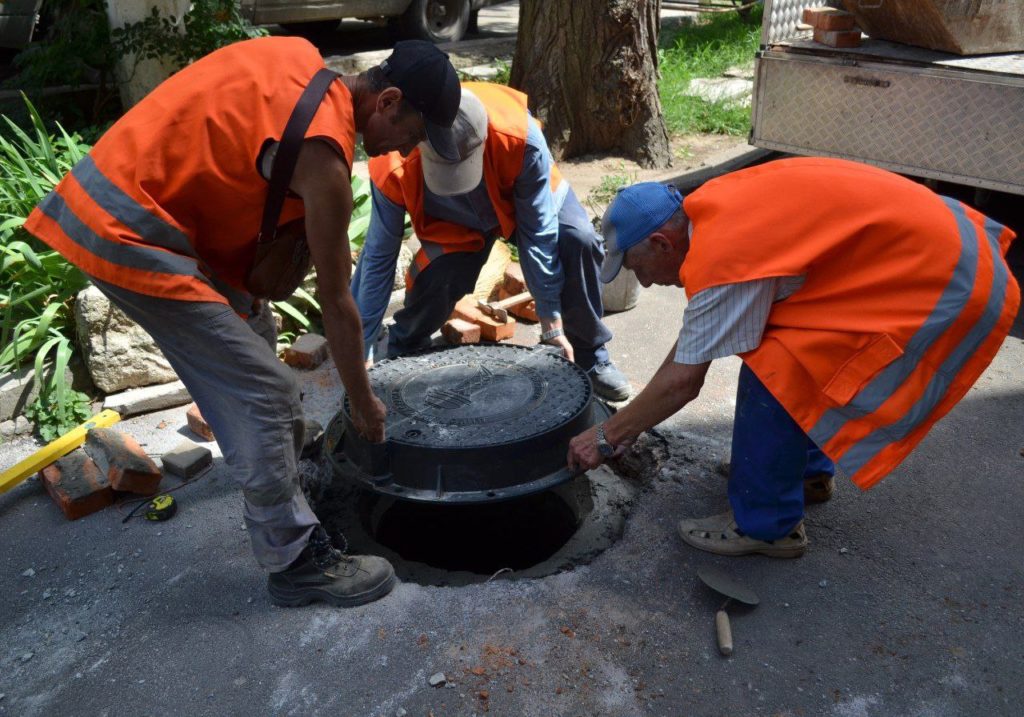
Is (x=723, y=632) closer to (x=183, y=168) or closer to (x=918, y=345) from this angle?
(x=918, y=345)

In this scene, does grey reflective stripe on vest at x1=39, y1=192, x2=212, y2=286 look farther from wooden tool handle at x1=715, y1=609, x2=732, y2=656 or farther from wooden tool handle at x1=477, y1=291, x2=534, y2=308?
wooden tool handle at x1=477, y1=291, x2=534, y2=308

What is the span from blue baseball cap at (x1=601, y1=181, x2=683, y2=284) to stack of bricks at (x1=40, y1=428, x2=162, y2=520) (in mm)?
1885

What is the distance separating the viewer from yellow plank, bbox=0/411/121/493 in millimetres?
3252

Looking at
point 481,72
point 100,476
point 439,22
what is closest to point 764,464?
point 100,476

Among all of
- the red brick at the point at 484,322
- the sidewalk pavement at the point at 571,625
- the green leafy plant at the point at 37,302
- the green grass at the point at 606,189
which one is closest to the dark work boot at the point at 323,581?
the sidewalk pavement at the point at 571,625

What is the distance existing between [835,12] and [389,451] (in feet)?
12.2

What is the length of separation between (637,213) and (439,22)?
25.5 ft

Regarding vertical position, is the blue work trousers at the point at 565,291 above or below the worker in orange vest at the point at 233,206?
below

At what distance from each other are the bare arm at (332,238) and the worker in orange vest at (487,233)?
83 cm

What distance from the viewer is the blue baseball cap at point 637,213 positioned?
8.23 ft

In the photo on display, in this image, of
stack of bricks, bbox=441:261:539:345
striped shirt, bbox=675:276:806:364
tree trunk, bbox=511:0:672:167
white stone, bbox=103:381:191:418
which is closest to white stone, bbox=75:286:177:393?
white stone, bbox=103:381:191:418

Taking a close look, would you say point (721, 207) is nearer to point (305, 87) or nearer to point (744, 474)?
point (744, 474)

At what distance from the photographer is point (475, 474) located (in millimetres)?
2773

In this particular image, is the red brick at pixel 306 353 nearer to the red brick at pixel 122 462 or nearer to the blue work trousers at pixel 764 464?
the red brick at pixel 122 462
